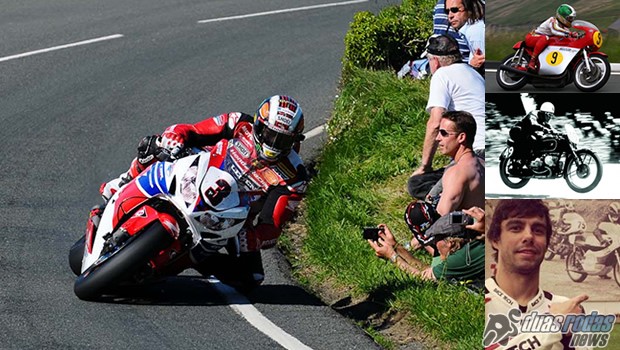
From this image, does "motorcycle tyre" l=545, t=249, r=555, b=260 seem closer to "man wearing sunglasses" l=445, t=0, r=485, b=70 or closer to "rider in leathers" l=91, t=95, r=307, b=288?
"rider in leathers" l=91, t=95, r=307, b=288

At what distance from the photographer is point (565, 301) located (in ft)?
22.9

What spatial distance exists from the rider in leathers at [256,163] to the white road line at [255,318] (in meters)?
0.10

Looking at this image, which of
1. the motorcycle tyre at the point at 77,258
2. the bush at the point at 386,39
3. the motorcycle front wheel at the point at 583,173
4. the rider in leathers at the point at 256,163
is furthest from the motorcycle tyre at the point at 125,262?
the bush at the point at 386,39

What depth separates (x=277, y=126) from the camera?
383 inches

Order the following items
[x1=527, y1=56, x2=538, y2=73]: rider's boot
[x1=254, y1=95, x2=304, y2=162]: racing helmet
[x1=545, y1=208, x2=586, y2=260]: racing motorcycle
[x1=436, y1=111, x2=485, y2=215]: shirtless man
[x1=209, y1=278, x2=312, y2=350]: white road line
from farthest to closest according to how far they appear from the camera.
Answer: [x1=254, y1=95, x2=304, y2=162]: racing helmet < [x1=436, y1=111, x2=485, y2=215]: shirtless man < [x1=209, y1=278, x2=312, y2=350]: white road line < [x1=527, y1=56, x2=538, y2=73]: rider's boot < [x1=545, y1=208, x2=586, y2=260]: racing motorcycle

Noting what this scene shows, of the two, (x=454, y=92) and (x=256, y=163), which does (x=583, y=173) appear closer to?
(x=454, y=92)

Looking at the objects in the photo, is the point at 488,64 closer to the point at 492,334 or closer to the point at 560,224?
the point at 560,224

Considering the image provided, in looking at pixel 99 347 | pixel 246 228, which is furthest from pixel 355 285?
Answer: pixel 99 347

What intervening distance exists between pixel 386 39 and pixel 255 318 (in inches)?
243

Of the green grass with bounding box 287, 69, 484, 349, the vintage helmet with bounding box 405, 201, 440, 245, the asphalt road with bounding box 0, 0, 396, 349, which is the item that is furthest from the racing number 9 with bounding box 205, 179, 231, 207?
the green grass with bounding box 287, 69, 484, 349

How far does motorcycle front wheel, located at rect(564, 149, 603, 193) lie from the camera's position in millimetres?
6824

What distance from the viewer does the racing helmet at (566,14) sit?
6.98m

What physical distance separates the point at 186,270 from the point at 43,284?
1426 mm

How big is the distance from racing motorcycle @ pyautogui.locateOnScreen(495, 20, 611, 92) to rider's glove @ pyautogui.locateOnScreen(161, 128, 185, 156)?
3.49 meters
